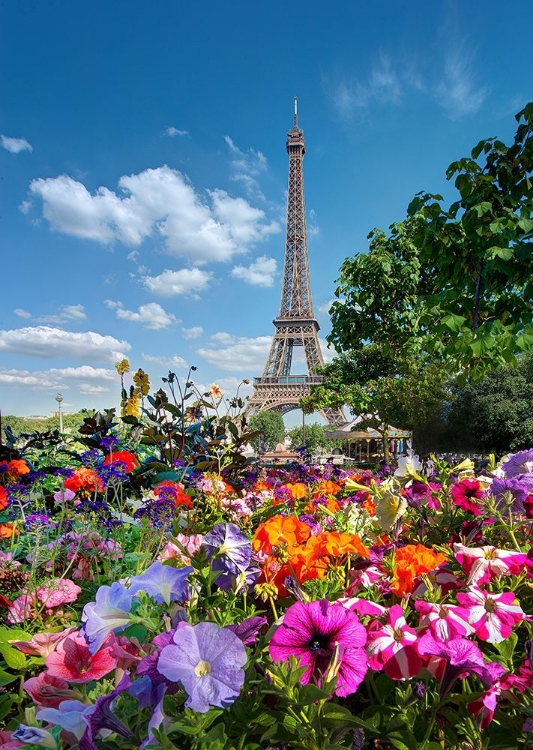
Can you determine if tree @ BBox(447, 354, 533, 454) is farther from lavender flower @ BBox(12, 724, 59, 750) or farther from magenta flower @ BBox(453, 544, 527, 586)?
lavender flower @ BBox(12, 724, 59, 750)

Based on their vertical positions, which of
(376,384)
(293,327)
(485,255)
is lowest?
(485,255)

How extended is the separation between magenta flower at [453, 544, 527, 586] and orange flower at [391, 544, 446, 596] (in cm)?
6

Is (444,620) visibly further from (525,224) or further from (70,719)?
(525,224)

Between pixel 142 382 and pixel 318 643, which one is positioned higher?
pixel 142 382

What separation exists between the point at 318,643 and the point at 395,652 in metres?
0.12

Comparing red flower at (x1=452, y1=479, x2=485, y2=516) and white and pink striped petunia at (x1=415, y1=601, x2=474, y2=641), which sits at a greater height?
red flower at (x1=452, y1=479, x2=485, y2=516)

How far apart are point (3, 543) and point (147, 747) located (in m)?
2.03

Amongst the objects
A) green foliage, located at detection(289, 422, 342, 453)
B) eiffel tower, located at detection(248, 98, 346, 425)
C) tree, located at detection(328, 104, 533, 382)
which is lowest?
green foliage, located at detection(289, 422, 342, 453)

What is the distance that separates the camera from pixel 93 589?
67.8 inches

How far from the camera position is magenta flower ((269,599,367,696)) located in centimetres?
69

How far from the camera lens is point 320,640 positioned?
709 millimetres

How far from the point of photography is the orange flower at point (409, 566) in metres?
0.97

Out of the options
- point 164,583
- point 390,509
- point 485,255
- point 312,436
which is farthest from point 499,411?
point 312,436

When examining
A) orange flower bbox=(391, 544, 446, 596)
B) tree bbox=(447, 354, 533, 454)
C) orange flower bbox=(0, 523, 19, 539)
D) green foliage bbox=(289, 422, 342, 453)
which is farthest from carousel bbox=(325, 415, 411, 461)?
green foliage bbox=(289, 422, 342, 453)
